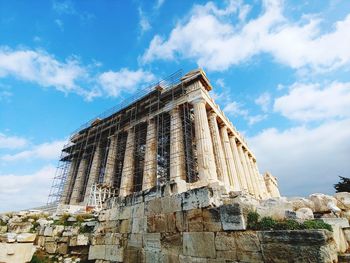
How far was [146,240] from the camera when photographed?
15.7 ft

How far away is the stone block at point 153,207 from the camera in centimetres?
486

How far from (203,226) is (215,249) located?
43cm

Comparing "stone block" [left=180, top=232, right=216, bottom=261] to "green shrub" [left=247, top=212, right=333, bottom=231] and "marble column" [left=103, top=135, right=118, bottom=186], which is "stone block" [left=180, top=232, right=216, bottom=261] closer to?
"green shrub" [left=247, top=212, right=333, bottom=231]

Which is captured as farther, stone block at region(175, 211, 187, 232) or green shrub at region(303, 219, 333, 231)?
stone block at region(175, 211, 187, 232)

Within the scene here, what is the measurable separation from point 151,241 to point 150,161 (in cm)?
1301

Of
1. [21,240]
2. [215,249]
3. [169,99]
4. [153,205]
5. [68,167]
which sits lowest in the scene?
[215,249]

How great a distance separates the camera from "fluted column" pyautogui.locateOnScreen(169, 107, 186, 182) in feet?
50.3

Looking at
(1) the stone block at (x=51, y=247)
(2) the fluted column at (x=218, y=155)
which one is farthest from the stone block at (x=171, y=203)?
(2) the fluted column at (x=218, y=155)

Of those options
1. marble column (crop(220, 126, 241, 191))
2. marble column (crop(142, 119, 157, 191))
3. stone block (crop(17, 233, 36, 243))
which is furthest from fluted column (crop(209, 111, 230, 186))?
stone block (crop(17, 233, 36, 243))

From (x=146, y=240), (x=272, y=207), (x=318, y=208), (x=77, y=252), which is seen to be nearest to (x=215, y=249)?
(x=272, y=207)

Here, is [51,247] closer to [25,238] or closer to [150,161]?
[25,238]

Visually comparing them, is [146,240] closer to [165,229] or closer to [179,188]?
[165,229]

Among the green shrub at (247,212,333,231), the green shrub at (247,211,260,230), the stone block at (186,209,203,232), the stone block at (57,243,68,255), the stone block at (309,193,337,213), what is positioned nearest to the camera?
the green shrub at (247,212,333,231)

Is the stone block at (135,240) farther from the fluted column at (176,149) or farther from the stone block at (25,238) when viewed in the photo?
the fluted column at (176,149)
